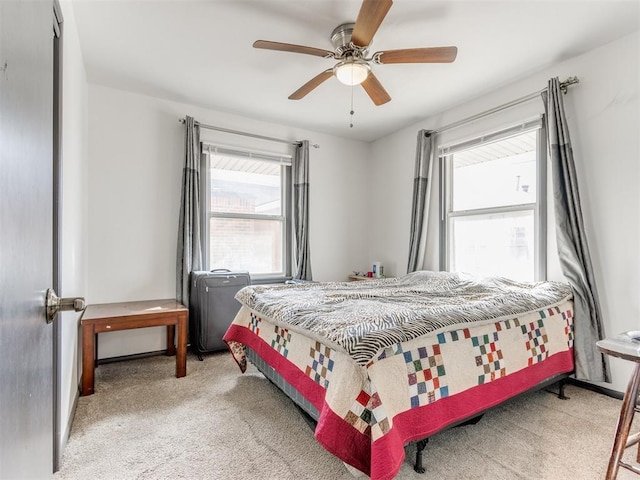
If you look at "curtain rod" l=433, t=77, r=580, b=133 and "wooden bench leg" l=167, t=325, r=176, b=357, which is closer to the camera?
"curtain rod" l=433, t=77, r=580, b=133

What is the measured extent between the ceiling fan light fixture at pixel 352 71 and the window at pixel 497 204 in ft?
Result: 5.38

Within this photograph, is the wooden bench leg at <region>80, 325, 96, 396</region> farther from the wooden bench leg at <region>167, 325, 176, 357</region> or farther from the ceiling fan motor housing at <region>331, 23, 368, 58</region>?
the ceiling fan motor housing at <region>331, 23, 368, 58</region>

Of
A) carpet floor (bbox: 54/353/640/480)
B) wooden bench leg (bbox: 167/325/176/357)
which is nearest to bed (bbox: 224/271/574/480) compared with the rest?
→ carpet floor (bbox: 54/353/640/480)

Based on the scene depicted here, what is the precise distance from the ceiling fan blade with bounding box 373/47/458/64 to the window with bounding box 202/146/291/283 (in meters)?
2.15

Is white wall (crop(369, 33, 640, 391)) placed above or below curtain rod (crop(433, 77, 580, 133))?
below

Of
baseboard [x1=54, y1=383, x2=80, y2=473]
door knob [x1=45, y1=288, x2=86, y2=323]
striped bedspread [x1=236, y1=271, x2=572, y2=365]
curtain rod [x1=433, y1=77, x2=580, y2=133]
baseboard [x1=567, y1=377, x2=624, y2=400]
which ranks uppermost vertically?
curtain rod [x1=433, y1=77, x2=580, y2=133]

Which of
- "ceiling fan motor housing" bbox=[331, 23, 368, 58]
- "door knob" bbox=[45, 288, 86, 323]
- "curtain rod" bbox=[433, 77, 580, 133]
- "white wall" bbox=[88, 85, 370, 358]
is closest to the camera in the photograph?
"door knob" bbox=[45, 288, 86, 323]

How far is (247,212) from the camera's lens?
393 cm

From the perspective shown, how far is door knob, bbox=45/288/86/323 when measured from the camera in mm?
687

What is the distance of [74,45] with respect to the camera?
220 centimetres

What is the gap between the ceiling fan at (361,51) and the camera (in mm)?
1811

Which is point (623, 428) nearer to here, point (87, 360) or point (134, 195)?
point (87, 360)

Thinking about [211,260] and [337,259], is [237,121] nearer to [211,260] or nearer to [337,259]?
[211,260]

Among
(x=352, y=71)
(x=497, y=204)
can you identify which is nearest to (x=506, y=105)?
(x=497, y=204)
